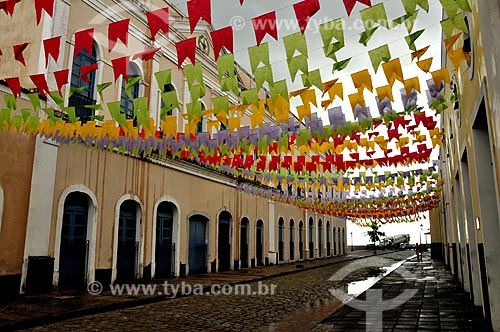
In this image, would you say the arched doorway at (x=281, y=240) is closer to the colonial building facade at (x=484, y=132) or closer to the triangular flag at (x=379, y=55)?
the colonial building facade at (x=484, y=132)

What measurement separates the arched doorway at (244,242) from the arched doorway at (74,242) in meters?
9.36

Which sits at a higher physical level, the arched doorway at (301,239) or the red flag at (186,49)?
the red flag at (186,49)

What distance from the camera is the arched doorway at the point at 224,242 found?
17.4 metres

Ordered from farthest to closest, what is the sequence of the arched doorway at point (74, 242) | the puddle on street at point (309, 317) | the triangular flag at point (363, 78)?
the arched doorway at point (74, 242) < the puddle on street at point (309, 317) < the triangular flag at point (363, 78)

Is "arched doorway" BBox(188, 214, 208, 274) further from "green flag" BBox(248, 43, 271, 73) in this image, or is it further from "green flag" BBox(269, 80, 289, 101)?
"green flag" BBox(248, 43, 271, 73)

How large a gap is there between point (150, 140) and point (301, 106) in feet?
15.5

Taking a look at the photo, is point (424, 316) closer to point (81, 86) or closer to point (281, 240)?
point (81, 86)

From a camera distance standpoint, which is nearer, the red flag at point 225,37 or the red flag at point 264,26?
the red flag at point 264,26

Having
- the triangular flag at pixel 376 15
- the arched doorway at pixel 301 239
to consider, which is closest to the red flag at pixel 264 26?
the triangular flag at pixel 376 15

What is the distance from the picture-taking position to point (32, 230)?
930 centimetres

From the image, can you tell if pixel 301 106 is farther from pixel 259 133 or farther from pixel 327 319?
pixel 327 319

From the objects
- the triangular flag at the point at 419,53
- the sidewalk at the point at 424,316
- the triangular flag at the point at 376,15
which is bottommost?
the sidewalk at the point at 424,316

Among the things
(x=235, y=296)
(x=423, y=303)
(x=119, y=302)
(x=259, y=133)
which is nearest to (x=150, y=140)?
(x=259, y=133)

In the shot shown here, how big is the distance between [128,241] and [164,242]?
69.9 inches
